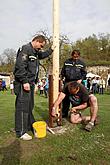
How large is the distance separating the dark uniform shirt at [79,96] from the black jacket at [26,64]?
1.33 m

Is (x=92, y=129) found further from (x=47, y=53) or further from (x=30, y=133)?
(x=47, y=53)

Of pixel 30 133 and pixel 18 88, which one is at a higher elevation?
pixel 18 88

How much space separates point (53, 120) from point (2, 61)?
78974 mm

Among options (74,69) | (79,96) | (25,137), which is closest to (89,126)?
(79,96)

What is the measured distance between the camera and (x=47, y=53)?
276 inches

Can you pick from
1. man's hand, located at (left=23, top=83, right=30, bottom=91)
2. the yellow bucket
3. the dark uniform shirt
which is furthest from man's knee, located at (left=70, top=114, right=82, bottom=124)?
man's hand, located at (left=23, top=83, right=30, bottom=91)

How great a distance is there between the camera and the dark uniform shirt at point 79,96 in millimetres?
7508

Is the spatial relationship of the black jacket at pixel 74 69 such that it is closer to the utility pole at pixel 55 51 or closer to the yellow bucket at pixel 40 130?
the utility pole at pixel 55 51

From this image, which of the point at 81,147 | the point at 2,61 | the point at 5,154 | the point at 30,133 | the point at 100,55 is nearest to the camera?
the point at 5,154

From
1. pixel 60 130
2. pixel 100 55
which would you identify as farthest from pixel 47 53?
pixel 100 55

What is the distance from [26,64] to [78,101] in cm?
211

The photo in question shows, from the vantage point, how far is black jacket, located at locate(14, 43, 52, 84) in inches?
242

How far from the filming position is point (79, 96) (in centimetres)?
765

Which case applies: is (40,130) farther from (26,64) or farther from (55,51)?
(55,51)
